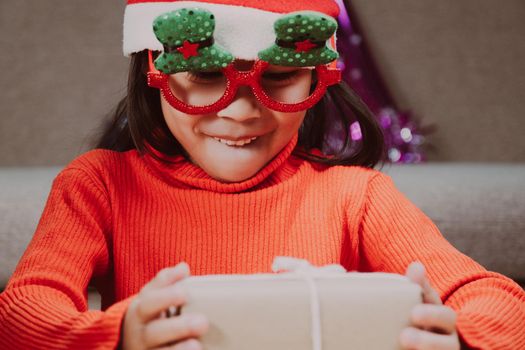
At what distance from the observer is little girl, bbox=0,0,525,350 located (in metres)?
0.69

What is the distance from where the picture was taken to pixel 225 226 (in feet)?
2.73

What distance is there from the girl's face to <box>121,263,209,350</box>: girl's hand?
0.86 ft

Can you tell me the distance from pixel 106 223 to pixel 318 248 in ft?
0.90

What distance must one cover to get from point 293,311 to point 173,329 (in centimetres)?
10

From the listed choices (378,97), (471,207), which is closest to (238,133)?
(471,207)

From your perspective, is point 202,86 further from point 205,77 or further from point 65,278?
point 65,278

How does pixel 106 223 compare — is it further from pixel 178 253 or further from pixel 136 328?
pixel 136 328

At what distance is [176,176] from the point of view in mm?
855

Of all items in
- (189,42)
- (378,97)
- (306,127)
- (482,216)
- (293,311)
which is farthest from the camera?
(378,97)

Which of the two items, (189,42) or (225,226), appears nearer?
(189,42)

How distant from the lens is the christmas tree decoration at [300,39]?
27.5 inches

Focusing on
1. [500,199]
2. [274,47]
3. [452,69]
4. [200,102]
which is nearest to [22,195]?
[200,102]

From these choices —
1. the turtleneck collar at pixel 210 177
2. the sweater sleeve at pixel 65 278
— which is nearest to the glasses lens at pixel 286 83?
the turtleneck collar at pixel 210 177

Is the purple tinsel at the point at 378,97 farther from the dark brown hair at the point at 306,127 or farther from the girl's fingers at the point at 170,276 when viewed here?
the girl's fingers at the point at 170,276
